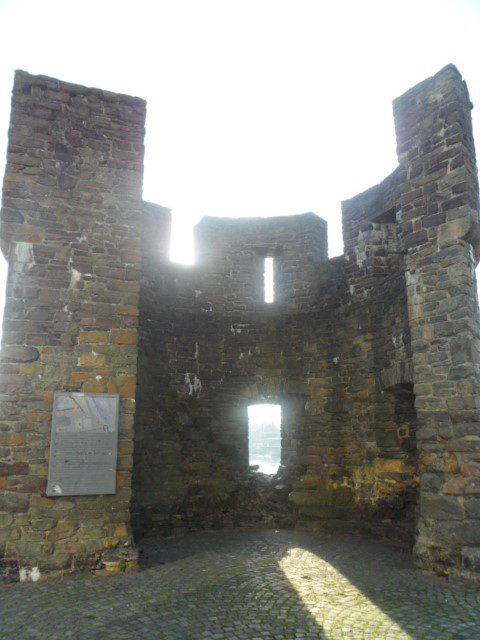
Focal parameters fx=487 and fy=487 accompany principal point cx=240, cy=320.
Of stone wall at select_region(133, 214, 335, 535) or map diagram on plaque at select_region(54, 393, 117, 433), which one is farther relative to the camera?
stone wall at select_region(133, 214, 335, 535)

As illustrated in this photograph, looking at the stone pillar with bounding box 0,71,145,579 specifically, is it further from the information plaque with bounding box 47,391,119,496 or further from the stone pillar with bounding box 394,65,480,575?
the stone pillar with bounding box 394,65,480,575

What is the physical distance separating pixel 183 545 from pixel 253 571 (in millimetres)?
2052

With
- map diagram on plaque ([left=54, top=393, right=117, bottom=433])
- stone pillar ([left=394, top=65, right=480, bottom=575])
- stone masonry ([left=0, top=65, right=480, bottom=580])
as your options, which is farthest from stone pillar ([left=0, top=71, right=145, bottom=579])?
stone pillar ([left=394, top=65, right=480, bottom=575])

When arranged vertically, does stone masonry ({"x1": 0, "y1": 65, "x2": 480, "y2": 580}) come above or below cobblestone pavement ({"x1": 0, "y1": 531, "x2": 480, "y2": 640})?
above

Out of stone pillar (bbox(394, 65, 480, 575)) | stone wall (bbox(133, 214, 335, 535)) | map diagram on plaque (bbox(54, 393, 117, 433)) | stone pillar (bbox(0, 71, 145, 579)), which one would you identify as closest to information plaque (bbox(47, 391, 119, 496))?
map diagram on plaque (bbox(54, 393, 117, 433))

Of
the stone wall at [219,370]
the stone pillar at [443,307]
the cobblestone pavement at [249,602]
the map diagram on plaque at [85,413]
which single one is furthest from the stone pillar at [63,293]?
the stone pillar at [443,307]

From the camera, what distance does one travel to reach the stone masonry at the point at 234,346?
6.15 meters

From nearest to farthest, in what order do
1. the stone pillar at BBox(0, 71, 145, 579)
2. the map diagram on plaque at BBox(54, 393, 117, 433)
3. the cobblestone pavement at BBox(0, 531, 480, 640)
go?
the cobblestone pavement at BBox(0, 531, 480, 640) → the stone pillar at BBox(0, 71, 145, 579) → the map diagram on plaque at BBox(54, 393, 117, 433)

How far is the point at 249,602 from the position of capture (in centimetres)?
516

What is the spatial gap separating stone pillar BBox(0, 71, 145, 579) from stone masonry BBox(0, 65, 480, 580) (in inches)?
0.9

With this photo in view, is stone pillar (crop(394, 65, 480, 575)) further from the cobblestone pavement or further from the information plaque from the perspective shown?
the information plaque

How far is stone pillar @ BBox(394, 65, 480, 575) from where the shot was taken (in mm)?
6043

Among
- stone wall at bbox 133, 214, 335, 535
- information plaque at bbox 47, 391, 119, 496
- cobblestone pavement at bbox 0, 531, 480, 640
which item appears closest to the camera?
cobblestone pavement at bbox 0, 531, 480, 640

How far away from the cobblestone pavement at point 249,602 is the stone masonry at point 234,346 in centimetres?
59
